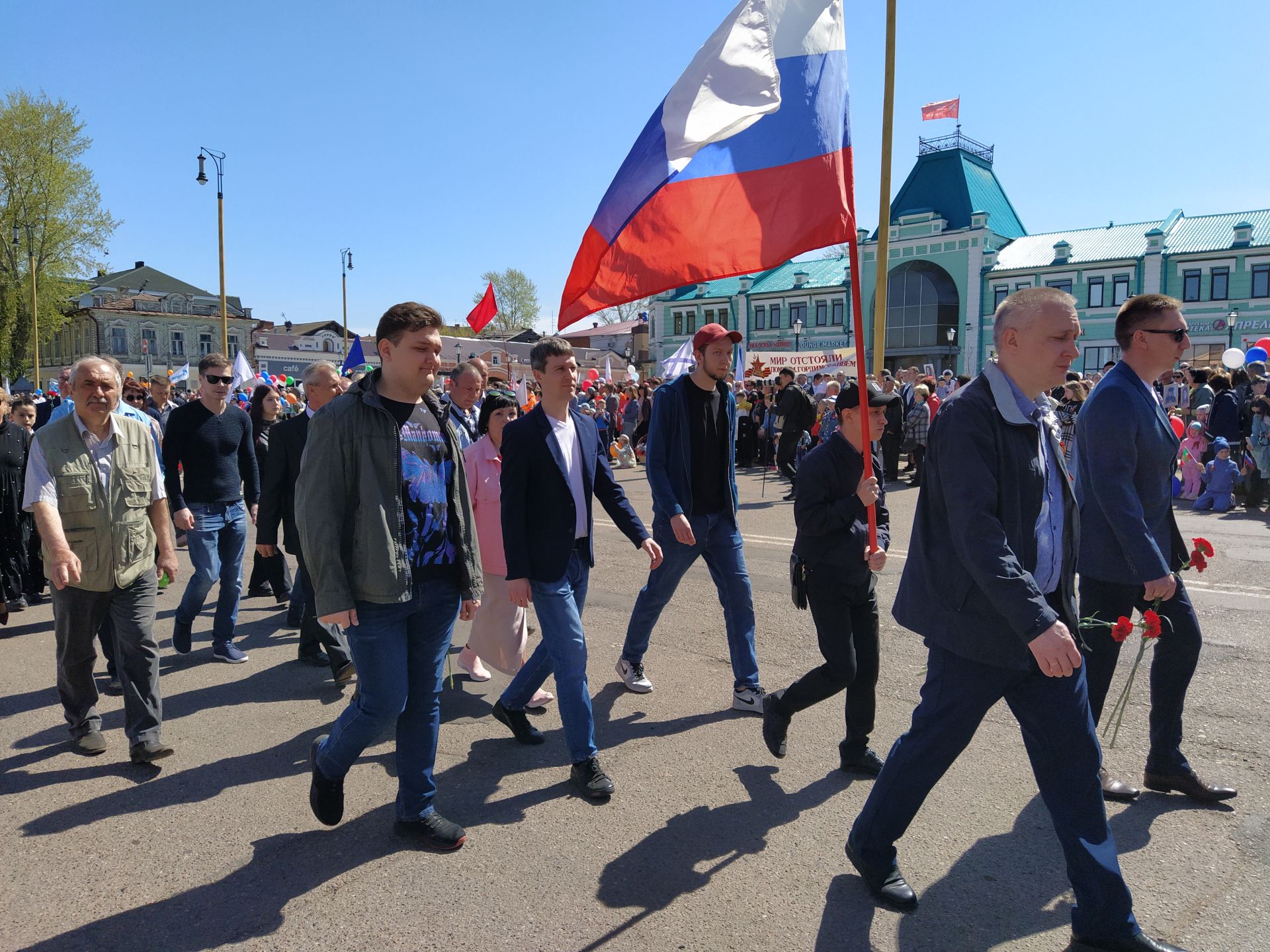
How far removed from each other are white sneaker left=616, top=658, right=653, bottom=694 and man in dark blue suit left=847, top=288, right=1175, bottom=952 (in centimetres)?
232

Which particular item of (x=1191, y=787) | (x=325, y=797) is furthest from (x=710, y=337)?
(x=1191, y=787)

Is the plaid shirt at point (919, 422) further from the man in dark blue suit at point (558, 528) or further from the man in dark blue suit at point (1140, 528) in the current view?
the man in dark blue suit at point (558, 528)

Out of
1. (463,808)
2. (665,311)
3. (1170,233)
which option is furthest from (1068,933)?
(665,311)

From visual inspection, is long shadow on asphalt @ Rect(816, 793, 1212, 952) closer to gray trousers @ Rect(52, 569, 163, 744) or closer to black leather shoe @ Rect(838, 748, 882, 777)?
black leather shoe @ Rect(838, 748, 882, 777)

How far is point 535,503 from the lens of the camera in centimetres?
389

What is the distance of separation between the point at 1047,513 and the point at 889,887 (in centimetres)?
136

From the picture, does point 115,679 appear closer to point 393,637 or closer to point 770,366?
point 393,637

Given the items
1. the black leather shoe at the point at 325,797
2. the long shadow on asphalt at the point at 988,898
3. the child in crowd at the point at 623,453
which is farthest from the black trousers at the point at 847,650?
the child in crowd at the point at 623,453

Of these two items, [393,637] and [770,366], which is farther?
[770,366]

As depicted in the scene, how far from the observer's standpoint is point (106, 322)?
67.0 metres

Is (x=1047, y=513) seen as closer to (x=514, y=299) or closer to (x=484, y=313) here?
(x=484, y=313)

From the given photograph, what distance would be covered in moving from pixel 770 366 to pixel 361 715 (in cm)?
2452

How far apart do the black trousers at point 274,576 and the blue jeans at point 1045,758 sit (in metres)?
5.59

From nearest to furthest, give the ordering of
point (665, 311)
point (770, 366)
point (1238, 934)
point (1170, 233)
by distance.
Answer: point (1238, 934)
point (770, 366)
point (1170, 233)
point (665, 311)
